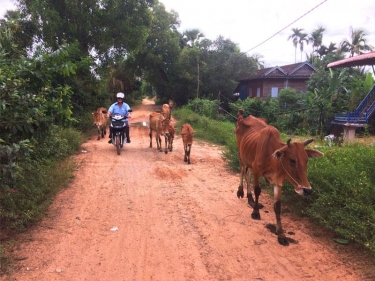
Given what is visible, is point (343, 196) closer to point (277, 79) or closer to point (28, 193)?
point (28, 193)

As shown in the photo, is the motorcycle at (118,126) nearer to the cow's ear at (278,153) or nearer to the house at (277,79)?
the cow's ear at (278,153)

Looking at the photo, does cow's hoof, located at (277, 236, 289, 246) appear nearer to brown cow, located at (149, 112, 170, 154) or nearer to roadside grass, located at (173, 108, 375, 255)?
roadside grass, located at (173, 108, 375, 255)

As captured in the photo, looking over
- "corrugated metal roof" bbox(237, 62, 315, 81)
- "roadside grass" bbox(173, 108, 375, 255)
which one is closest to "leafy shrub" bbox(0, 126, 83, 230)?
"roadside grass" bbox(173, 108, 375, 255)

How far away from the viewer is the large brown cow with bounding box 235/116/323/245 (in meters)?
4.31

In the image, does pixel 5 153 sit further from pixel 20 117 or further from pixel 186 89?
pixel 186 89

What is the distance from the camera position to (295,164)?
432 centimetres

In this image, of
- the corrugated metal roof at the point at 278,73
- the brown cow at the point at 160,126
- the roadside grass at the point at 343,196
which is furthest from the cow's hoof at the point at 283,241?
the corrugated metal roof at the point at 278,73

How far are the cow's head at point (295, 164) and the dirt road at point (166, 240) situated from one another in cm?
91

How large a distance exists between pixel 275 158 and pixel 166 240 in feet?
6.23

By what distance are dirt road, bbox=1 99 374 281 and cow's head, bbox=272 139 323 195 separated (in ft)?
3.00

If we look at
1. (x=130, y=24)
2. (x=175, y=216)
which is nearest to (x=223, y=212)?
(x=175, y=216)

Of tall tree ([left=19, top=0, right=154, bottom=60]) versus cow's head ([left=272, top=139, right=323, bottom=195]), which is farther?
tall tree ([left=19, top=0, right=154, bottom=60])

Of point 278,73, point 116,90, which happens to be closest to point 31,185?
point 116,90

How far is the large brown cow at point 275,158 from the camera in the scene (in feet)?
14.1
